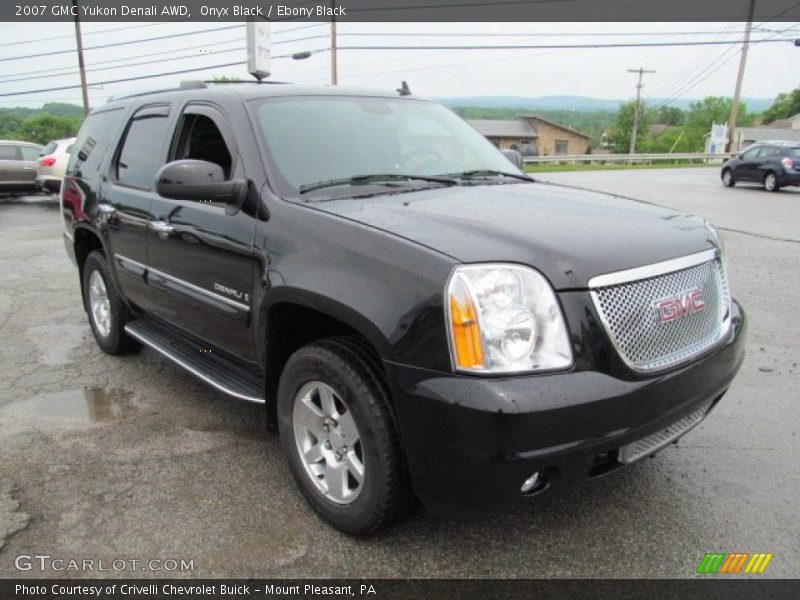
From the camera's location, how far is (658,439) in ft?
8.25

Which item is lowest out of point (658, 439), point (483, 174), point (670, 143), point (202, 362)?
point (670, 143)

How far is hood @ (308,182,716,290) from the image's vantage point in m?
2.27

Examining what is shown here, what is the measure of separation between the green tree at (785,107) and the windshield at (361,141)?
124793mm

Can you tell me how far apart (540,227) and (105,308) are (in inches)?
149

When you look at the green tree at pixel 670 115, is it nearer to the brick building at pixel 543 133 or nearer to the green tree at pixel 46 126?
the brick building at pixel 543 133

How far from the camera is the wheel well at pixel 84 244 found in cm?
505

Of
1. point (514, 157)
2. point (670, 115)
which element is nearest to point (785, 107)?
point (670, 115)

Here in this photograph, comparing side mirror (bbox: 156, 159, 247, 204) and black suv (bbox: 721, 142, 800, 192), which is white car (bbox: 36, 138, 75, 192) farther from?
black suv (bbox: 721, 142, 800, 192)

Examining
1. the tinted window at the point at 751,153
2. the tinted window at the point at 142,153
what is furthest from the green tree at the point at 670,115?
the tinted window at the point at 142,153

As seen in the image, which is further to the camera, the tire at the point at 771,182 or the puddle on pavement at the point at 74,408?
the tire at the point at 771,182

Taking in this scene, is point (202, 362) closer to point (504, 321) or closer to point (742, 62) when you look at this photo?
point (504, 321)

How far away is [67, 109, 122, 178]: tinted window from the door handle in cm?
129

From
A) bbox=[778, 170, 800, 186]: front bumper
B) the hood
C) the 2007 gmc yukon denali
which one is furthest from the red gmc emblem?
bbox=[778, 170, 800, 186]: front bumper

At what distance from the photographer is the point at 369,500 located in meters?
2.48
